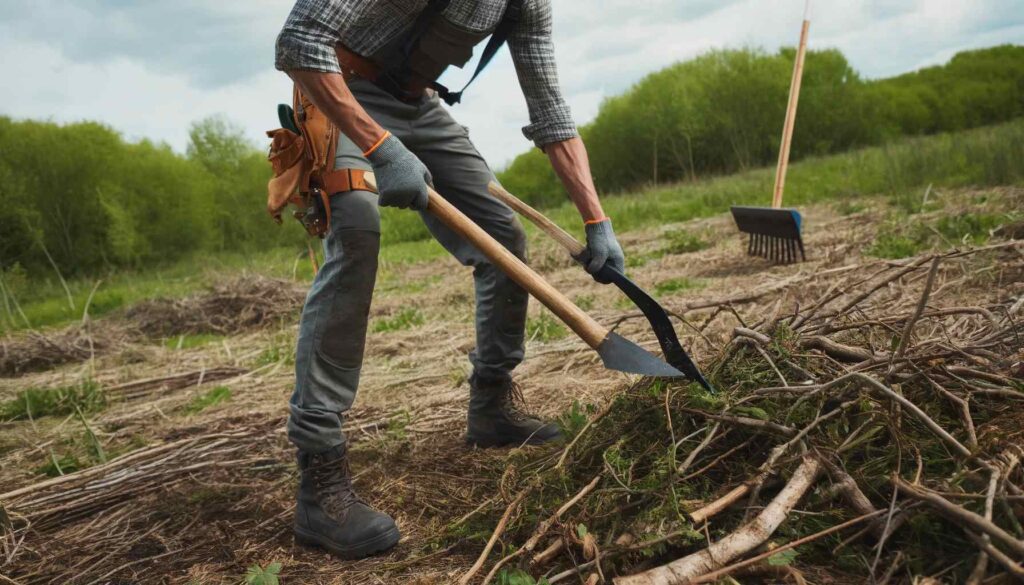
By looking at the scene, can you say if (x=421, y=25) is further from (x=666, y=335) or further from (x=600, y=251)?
(x=666, y=335)

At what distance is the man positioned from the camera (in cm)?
213

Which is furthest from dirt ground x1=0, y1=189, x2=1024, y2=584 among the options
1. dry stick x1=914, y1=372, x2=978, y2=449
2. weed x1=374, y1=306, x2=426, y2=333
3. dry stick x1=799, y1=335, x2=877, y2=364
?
dry stick x1=914, y1=372, x2=978, y2=449

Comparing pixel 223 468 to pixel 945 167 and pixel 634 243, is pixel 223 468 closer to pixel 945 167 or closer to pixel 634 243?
pixel 634 243

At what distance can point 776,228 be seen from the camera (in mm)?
6004

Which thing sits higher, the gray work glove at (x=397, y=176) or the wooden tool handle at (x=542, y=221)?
the gray work glove at (x=397, y=176)

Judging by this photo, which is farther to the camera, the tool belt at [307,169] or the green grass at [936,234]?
the green grass at [936,234]

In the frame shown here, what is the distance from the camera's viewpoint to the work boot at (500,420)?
2.88 metres

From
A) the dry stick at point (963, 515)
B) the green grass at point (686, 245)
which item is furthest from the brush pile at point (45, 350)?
the dry stick at point (963, 515)

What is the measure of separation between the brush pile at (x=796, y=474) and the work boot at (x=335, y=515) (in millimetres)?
311

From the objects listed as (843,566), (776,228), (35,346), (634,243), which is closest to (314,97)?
(843,566)

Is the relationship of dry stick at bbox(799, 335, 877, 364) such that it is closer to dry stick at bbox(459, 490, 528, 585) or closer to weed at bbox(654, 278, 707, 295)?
dry stick at bbox(459, 490, 528, 585)

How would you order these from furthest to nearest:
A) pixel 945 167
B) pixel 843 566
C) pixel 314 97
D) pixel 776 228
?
pixel 945 167 < pixel 776 228 < pixel 314 97 < pixel 843 566

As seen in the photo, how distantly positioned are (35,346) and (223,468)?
15.4 feet

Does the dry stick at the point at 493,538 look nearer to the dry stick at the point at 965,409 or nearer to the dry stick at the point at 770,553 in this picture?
the dry stick at the point at 770,553
